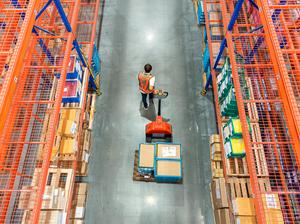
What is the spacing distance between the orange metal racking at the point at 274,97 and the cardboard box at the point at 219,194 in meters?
1.03

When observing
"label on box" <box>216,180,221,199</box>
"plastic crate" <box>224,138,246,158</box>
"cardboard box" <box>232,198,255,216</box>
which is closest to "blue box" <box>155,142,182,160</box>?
"label on box" <box>216,180,221,199</box>

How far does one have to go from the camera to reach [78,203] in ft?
21.2

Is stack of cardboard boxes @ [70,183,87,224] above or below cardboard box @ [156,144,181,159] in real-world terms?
below

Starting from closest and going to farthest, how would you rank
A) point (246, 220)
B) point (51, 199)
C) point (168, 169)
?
point (246, 220)
point (51, 199)
point (168, 169)

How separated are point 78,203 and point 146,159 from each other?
7.31 ft

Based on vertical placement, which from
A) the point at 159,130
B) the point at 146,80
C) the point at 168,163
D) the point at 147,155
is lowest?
the point at 168,163

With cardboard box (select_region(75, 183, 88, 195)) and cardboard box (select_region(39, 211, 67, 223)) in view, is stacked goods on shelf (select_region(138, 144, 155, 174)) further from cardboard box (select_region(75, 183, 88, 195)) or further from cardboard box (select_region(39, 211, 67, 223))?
cardboard box (select_region(39, 211, 67, 223))

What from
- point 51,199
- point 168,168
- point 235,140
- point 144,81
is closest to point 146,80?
point 144,81

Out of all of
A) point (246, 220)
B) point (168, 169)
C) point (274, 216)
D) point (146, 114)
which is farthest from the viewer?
point (146, 114)

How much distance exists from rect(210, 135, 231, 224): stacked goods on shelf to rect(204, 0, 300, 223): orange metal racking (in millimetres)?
777

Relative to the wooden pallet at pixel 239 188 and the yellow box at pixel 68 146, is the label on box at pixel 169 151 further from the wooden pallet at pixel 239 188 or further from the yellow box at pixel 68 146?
the yellow box at pixel 68 146

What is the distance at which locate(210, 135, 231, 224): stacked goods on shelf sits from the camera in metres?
6.06

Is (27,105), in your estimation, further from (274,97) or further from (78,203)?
(274,97)

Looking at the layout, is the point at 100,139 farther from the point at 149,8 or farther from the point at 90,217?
the point at 149,8
